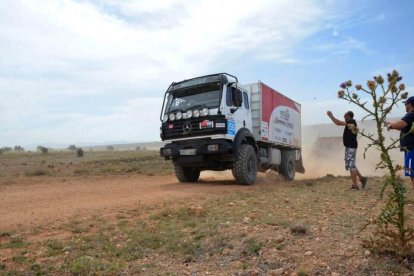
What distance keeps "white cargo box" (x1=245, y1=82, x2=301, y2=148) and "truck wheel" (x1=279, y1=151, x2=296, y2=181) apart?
1.28ft

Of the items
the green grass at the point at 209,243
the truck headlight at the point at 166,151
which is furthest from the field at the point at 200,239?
the truck headlight at the point at 166,151

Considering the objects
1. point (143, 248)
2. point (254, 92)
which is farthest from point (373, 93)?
point (254, 92)

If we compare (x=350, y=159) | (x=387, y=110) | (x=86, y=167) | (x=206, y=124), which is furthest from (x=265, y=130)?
(x=86, y=167)

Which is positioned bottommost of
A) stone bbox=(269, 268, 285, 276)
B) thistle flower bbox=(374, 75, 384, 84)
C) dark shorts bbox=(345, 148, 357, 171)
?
stone bbox=(269, 268, 285, 276)

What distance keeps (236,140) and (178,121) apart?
1.66 metres

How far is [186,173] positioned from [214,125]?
9.19 ft

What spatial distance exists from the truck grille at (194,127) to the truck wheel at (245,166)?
984 mm

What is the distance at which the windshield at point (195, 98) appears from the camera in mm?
10539

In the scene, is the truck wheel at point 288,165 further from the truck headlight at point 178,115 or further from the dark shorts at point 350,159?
the dark shorts at point 350,159

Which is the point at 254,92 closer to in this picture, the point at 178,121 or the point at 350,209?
the point at 178,121

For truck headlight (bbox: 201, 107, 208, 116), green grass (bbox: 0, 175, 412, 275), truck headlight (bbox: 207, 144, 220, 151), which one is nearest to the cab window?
truck headlight (bbox: 201, 107, 208, 116)

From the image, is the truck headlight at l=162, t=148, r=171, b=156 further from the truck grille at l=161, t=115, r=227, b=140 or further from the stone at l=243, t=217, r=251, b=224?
the stone at l=243, t=217, r=251, b=224

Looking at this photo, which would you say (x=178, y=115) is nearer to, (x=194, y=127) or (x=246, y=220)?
(x=194, y=127)

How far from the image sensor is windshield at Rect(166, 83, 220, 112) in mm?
10539
